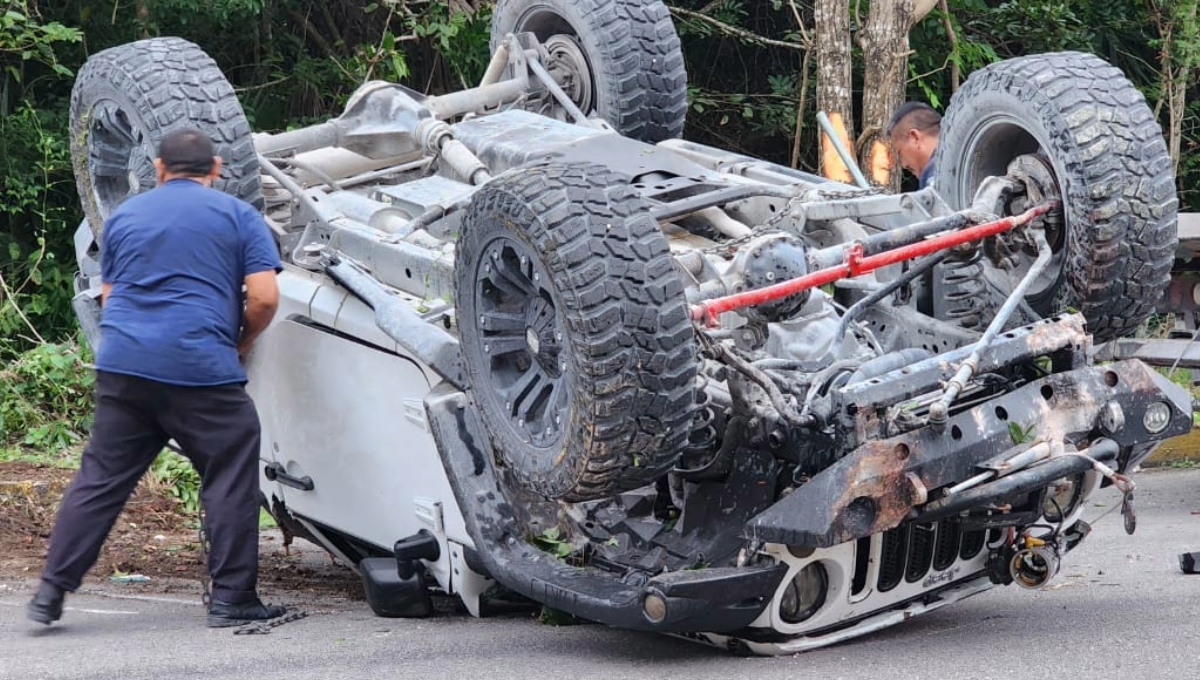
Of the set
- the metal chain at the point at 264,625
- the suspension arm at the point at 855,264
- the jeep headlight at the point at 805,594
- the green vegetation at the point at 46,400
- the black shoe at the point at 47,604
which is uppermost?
the suspension arm at the point at 855,264

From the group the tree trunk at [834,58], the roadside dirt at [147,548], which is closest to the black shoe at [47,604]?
the roadside dirt at [147,548]

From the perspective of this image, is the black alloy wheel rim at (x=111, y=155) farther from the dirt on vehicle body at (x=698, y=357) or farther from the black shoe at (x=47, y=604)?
the black shoe at (x=47, y=604)

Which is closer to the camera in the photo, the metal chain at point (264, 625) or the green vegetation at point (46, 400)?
the metal chain at point (264, 625)

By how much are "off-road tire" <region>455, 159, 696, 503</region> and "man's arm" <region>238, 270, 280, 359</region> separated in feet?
2.96

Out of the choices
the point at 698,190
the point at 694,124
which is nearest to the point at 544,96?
the point at 698,190

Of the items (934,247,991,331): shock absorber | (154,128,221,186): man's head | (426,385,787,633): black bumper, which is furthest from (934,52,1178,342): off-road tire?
(154,128,221,186): man's head

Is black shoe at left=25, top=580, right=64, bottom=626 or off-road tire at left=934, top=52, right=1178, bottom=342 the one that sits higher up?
off-road tire at left=934, top=52, right=1178, bottom=342

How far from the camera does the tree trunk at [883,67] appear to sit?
9547 mm

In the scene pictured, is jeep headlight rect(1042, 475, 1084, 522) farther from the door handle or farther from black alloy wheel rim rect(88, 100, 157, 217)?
black alloy wheel rim rect(88, 100, 157, 217)

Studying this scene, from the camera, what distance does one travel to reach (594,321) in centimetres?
451

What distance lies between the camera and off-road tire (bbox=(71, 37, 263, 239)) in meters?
6.18

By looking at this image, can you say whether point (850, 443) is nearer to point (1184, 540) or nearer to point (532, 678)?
point (532, 678)

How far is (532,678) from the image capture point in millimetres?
4809

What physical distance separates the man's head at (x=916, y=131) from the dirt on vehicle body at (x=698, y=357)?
129 cm
